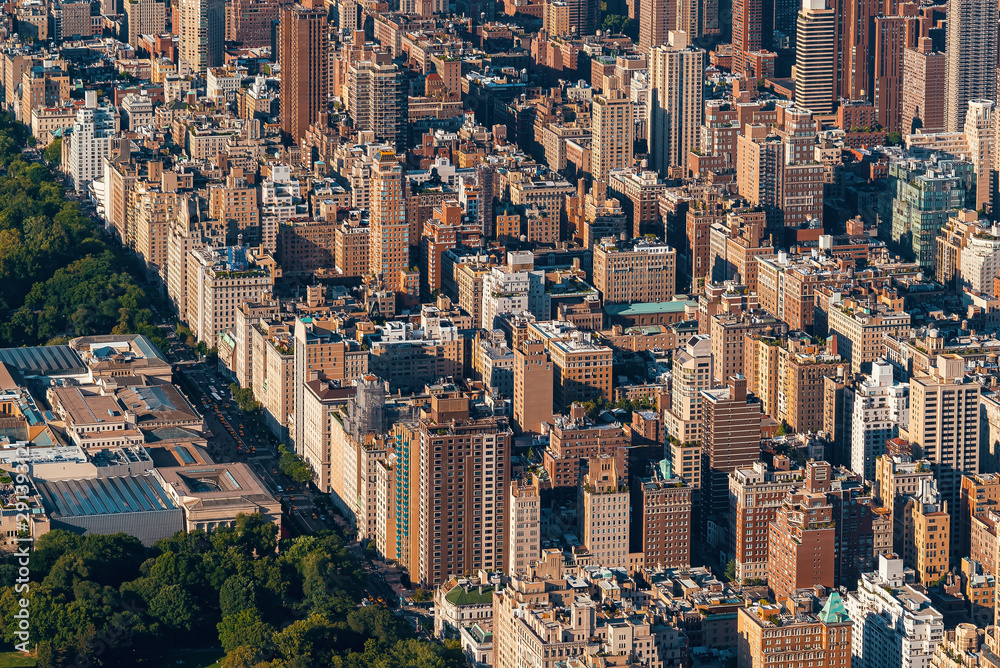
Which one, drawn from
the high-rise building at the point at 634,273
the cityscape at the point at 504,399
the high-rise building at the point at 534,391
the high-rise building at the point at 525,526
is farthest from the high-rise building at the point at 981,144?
the high-rise building at the point at 525,526

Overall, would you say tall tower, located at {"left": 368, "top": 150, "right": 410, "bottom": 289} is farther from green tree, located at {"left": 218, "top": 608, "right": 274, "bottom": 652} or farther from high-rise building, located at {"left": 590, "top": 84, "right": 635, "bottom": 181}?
green tree, located at {"left": 218, "top": 608, "right": 274, "bottom": 652}

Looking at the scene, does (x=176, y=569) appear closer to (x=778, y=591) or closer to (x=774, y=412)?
(x=778, y=591)

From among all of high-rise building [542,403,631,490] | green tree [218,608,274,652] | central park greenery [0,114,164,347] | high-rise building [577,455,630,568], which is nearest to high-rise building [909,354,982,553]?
high-rise building [542,403,631,490]

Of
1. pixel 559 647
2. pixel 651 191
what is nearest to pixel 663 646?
pixel 559 647

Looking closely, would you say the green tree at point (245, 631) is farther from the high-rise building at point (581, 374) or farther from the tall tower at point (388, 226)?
the tall tower at point (388, 226)

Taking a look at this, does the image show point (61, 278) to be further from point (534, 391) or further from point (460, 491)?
point (460, 491)
